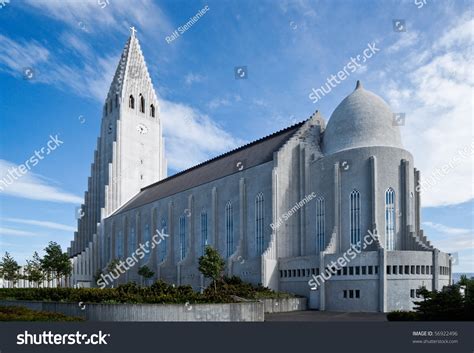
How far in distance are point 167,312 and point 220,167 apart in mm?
41375

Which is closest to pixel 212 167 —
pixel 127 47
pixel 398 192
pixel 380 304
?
pixel 398 192

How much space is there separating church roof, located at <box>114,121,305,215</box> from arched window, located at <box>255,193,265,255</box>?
4.54 meters

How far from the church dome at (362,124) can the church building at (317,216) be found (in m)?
0.12

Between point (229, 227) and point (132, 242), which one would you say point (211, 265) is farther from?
point (132, 242)

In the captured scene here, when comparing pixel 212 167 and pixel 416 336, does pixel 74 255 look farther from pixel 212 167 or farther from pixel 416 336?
pixel 416 336

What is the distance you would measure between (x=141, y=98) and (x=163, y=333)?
85.7 metres

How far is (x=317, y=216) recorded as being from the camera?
51.2 m

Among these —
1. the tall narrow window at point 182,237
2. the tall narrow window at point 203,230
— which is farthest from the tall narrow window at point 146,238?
the tall narrow window at point 203,230

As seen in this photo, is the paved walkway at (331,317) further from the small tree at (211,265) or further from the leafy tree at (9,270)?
the leafy tree at (9,270)

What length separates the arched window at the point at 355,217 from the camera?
4706 centimetres

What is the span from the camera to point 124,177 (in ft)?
301

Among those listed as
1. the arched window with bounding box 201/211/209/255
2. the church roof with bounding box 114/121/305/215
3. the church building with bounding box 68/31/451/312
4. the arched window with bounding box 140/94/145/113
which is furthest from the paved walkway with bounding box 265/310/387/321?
the arched window with bounding box 140/94/145/113

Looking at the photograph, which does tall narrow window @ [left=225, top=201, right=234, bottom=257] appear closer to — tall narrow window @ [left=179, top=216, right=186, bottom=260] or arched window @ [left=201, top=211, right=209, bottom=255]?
arched window @ [left=201, top=211, right=209, bottom=255]

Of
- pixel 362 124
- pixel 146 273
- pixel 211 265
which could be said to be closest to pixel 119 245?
pixel 146 273
